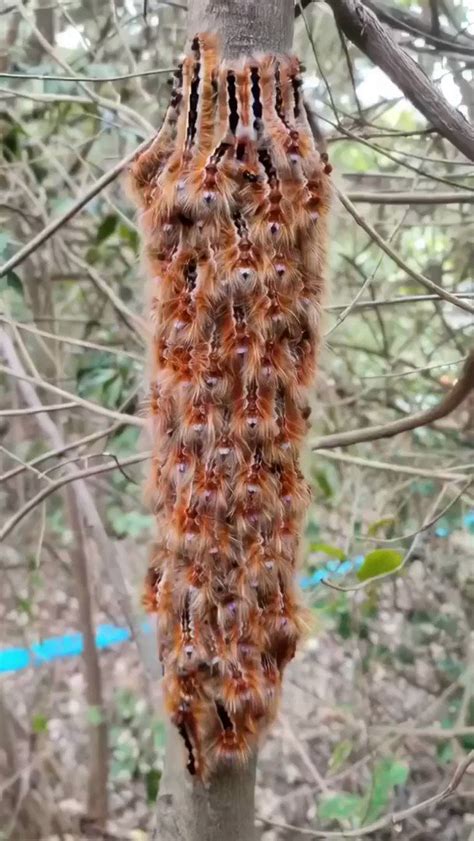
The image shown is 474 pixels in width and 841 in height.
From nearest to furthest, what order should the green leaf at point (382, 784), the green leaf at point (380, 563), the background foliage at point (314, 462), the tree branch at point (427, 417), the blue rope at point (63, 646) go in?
the tree branch at point (427, 417), the green leaf at point (380, 563), the green leaf at point (382, 784), the background foliage at point (314, 462), the blue rope at point (63, 646)

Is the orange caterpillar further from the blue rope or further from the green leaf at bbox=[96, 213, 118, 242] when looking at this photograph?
the blue rope

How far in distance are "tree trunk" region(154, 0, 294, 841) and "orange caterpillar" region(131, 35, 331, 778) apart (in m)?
0.02

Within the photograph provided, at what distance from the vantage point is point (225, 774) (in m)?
0.79

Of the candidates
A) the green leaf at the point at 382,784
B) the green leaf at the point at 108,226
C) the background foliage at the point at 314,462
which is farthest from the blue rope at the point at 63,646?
the green leaf at the point at 108,226

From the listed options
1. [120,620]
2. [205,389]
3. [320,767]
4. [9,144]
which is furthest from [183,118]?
[120,620]

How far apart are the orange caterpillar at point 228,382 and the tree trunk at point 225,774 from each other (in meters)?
0.02

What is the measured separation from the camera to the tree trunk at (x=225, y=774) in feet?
Answer: 2.58

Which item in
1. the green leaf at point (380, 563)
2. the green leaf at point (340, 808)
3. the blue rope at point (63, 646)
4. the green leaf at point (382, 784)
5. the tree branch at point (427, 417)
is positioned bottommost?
the green leaf at point (340, 808)

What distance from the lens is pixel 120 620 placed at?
11.0 feet

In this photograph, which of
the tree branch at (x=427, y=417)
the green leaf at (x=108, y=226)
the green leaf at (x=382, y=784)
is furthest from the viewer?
the green leaf at (x=108, y=226)

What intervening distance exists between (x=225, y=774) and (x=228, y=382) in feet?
1.29

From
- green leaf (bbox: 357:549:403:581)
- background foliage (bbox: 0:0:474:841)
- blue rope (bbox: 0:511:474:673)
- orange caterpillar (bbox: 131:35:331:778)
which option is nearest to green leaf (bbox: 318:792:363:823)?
background foliage (bbox: 0:0:474:841)

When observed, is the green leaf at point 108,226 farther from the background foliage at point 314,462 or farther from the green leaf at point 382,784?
the green leaf at point 382,784

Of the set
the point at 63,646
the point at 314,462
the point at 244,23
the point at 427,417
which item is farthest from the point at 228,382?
the point at 63,646
